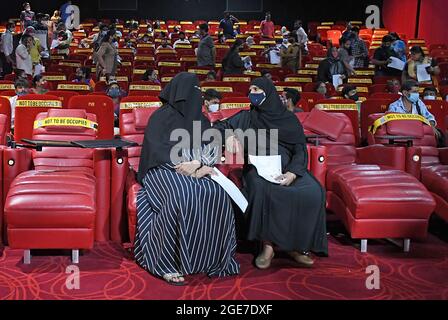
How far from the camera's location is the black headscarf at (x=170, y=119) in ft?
13.5

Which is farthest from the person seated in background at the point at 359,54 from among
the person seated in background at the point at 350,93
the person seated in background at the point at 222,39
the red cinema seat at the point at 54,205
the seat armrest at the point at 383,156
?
the red cinema seat at the point at 54,205

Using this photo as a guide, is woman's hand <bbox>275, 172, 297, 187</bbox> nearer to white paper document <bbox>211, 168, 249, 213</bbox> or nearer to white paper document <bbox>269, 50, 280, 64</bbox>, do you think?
white paper document <bbox>211, 168, 249, 213</bbox>

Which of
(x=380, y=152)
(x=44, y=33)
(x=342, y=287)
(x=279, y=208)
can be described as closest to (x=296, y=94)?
(x=380, y=152)

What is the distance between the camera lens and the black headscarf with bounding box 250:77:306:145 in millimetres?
4492

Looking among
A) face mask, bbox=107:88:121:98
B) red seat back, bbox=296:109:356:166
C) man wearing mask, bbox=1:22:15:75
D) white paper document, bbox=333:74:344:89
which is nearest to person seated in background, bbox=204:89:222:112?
red seat back, bbox=296:109:356:166

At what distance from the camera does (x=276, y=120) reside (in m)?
4.50

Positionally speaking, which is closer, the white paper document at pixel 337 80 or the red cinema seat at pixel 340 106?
the red cinema seat at pixel 340 106

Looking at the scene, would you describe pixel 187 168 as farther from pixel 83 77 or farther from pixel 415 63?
pixel 415 63

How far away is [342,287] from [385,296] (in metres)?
0.26

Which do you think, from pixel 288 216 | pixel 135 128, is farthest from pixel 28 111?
pixel 288 216

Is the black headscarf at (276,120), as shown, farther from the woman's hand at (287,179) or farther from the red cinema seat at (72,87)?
the red cinema seat at (72,87)

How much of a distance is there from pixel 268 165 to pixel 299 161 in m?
0.22

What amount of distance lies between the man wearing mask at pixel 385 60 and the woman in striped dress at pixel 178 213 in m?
7.80

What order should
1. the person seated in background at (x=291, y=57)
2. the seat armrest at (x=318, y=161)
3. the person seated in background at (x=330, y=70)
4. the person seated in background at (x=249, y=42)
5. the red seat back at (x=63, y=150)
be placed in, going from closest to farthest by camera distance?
the seat armrest at (x=318, y=161) < the red seat back at (x=63, y=150) < the person seated in background at (x=330, y=70) < the person seated in background at (x=291, y=57) < the person seated in background at (x=249, y=42)
